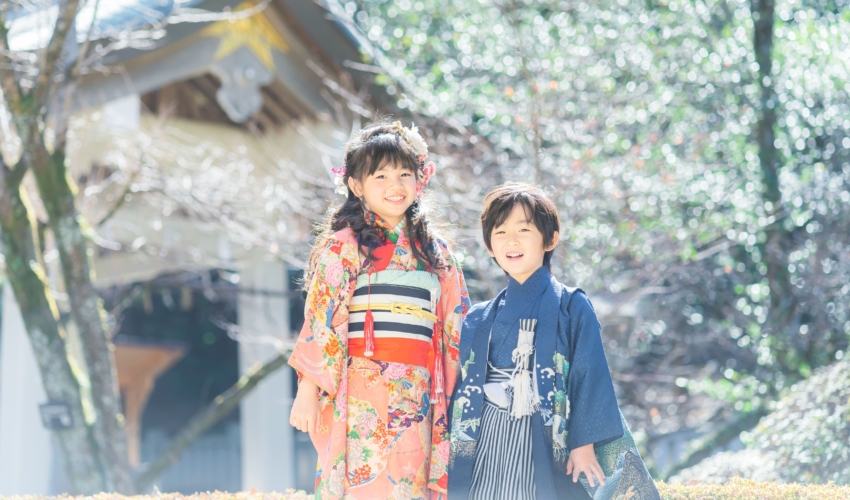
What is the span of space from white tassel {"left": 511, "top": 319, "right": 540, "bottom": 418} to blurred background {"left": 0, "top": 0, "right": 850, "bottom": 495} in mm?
2149

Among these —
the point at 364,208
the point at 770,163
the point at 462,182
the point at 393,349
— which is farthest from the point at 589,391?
the point at 770,163

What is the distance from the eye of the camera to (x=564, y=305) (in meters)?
2.58

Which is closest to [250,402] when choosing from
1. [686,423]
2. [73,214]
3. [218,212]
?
[218,212]

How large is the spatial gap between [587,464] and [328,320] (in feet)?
2.91

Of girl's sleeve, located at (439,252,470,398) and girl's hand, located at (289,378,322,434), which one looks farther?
girl's sleeve, located at (439,252,470,398)

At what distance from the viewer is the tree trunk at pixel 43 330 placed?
15.9 ft

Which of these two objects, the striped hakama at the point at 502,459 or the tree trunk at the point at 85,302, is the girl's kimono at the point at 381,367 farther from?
the tree trunk at the point at 85,302

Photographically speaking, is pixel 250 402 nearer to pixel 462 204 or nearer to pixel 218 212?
pixel 218 212

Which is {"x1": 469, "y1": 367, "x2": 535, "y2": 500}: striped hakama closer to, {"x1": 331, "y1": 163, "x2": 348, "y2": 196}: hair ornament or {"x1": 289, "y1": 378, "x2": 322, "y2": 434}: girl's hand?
{"x1": 289, "y1": 378, "x2": 322, "y2": 434}: girl's hand

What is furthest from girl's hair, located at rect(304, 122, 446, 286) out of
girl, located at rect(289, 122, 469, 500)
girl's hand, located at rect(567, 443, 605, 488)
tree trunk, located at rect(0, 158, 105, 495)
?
tree trunk, located at rect(0, 158, 105, 495)

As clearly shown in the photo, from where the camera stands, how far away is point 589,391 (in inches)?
95.6

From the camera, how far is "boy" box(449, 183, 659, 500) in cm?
240

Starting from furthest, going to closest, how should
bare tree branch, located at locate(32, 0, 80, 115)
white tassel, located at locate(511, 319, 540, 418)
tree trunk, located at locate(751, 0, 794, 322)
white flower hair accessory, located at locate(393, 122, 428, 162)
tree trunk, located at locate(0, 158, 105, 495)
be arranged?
tree trunk, located at locate(751, 0, 794, 322)
tree trunk, located at locate(0, 158, 105, 495)
bare tree branch, located at locate(32, 0, 80, 115)
white flower hair accessory, located at locate(393, 122, 428, 162)
white tassel, located at locate(511, 319, 540, 418)

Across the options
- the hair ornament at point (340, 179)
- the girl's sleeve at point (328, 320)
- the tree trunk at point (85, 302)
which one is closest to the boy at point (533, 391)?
the girl's sleeve at point (328, 320)
